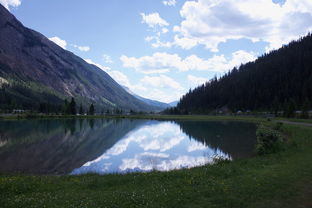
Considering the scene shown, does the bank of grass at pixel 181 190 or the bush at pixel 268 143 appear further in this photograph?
the bush at pixel 268 143

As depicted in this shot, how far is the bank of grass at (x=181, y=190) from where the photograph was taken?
11859mm

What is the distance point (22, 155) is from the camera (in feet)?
118

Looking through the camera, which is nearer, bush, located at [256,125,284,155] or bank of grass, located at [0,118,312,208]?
bank of grass, located at [0,118,312,208]

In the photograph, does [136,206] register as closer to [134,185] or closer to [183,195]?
[183,195]

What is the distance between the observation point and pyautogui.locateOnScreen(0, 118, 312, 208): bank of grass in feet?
38.9

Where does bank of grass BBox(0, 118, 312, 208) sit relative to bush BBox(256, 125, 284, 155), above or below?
below

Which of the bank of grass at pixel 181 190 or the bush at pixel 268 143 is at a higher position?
the bush at pixel 268 143

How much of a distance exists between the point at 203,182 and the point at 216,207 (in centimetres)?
391

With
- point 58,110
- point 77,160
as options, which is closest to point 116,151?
point 77,160

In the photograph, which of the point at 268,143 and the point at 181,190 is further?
the point at 268,143

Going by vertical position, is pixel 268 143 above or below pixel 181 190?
above

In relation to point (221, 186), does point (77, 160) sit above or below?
below

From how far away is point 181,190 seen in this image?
1380 cm

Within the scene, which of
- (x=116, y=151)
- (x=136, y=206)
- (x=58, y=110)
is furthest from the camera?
(x=58, y=110)
